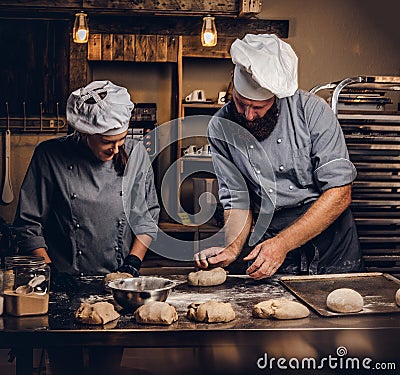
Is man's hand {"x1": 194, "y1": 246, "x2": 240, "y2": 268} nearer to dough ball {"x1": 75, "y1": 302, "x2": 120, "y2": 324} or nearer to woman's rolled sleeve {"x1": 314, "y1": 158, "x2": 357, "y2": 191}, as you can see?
woman's rolled sleeve {"x1": 314, "y1": 158, "x2": 357, "y2": 191}

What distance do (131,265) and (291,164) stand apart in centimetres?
85

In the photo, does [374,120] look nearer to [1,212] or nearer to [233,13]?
[233,13]

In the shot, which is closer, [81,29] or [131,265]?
[131,265]

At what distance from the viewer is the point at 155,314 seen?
2033 mm

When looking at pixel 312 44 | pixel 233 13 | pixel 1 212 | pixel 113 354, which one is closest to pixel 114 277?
pixel 113 354

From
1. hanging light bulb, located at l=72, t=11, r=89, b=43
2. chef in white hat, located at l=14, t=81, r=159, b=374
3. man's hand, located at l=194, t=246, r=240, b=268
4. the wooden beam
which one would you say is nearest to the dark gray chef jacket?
man's hand, located at l=194, t=246, r=240, b=268

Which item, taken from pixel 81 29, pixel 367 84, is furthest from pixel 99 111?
pixel 81 29

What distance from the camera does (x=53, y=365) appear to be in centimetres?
253

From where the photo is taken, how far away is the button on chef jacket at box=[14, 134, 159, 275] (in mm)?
3035

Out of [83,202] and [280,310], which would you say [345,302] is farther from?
[83,202]

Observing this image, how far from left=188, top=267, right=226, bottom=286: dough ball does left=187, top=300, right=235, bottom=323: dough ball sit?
0.50 meters

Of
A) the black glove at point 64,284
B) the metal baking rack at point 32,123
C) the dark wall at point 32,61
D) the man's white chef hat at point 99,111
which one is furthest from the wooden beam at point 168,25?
the black glove at point 64,284

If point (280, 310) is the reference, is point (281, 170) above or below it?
above

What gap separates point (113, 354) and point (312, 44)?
4914 millimetres
